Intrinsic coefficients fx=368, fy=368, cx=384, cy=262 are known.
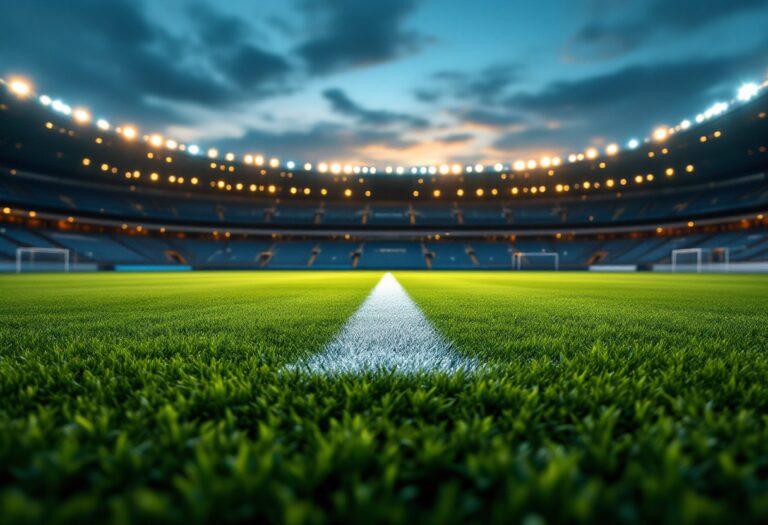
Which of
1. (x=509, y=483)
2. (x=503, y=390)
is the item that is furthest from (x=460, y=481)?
(x=503, y=390)

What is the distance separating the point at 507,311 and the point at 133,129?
34612mm

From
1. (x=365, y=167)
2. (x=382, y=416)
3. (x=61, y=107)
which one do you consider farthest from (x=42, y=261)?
(x=382, y=416)

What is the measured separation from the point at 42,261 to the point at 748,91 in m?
47.8

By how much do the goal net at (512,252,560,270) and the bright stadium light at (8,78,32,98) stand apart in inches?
1601

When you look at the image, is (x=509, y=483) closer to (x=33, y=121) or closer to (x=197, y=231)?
(x=33, y=121)

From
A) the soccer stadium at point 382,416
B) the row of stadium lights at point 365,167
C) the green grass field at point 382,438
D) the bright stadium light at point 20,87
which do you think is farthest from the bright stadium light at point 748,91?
the bright stadium light at point 20,87

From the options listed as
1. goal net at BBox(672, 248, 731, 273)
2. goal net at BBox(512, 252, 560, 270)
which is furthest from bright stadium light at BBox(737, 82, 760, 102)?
goal net at BBox(512, 252, 560, 270)

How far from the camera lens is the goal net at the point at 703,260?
91.6ft

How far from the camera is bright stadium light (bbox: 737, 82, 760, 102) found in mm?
22405

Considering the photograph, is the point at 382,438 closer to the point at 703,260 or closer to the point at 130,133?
the point at 130,133

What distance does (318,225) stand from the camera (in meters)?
42.4

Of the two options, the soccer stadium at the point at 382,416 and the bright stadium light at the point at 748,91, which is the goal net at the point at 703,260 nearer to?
the bright stadium light at the point at 748,91

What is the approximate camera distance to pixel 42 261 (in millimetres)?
25719

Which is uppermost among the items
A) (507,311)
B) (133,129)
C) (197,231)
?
(133,129)
